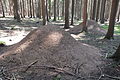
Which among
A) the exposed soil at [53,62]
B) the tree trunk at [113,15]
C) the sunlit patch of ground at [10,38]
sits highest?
the tree trunk at [113,15]

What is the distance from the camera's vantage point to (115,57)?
6.25m

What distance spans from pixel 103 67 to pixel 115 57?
37.0 inches

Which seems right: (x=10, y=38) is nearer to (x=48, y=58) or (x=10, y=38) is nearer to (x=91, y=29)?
(x=48, y=58)

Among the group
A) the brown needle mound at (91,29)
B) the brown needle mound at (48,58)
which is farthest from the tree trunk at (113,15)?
the brown needle mound at (48,58)

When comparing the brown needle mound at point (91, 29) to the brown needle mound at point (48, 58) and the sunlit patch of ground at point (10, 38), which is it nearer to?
the sunlit patch of ground at point (10, 38)

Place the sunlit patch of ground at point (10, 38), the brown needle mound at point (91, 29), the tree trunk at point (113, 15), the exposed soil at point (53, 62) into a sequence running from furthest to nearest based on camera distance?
the brown needle mound at point (91, 29) < the tree trunk at point (113, 15) < the sunlit patch of ground at point (10, 38) < the exposed soil at point (53, 62)

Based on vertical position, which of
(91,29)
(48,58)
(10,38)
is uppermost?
(48,58)

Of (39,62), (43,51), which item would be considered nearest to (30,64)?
(39,62)

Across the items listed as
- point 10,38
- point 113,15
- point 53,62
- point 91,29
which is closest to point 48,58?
point 53,62

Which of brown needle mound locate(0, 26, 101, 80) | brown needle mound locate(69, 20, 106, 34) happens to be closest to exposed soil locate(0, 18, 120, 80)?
brown needle mound locate(0, 26, 101, 80)

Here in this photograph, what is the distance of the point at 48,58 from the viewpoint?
5.57m

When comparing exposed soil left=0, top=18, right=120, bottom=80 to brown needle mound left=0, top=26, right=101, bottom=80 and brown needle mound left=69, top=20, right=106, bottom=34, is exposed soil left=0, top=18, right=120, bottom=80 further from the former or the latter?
brown needle mound left=69, top=20, right=106, bottom=34

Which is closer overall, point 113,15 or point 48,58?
point 48,58

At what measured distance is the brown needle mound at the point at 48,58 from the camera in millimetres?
5000
